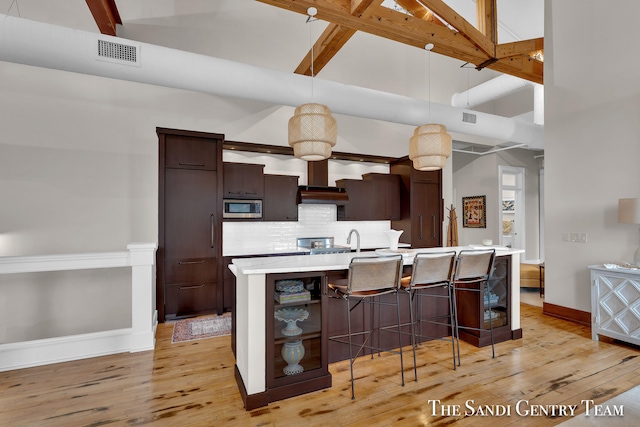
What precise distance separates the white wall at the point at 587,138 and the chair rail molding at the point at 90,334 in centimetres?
515

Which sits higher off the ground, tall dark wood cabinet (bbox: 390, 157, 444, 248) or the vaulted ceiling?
the vaulted ceiling

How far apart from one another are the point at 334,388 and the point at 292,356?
0.43 metres

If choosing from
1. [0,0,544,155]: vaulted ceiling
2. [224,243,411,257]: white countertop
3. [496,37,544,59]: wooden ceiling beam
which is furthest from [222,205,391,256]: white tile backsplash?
[496,37,544,59]: wooden ceiling beam

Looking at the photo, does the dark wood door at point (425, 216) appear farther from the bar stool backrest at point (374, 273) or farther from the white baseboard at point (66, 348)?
the white baseboard at point (66, 348)

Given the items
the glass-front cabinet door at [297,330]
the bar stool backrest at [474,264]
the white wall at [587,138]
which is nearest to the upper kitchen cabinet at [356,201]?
the white wall at [587,138]

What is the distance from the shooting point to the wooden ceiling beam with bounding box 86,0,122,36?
143 inches

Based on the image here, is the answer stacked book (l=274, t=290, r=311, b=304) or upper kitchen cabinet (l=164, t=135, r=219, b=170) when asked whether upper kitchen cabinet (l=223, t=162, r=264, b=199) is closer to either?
upper kitchen cabinet (l=164, t=135, r=219, b=170)

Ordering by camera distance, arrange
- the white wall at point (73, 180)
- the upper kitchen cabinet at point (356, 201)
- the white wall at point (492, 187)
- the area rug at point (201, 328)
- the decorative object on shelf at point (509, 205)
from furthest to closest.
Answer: the decorative object on shelf at point (509, 205), the white wall at point (492, 187), the upper kitchen cabinet at point (356, 201), the white wall at point (73, 180), the area rug at point (201, 328)

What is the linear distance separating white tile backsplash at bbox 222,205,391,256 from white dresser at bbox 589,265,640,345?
11.3ft

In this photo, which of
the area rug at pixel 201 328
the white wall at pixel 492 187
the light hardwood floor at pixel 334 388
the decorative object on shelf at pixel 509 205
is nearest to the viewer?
the light hardwood floor at pixel 334 388

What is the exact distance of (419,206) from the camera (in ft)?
20.7

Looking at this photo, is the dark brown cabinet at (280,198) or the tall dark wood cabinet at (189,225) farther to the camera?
the dark brown cabinet at (280,198)

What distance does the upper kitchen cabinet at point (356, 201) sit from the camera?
596cm

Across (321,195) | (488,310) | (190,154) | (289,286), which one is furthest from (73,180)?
(488,310)
